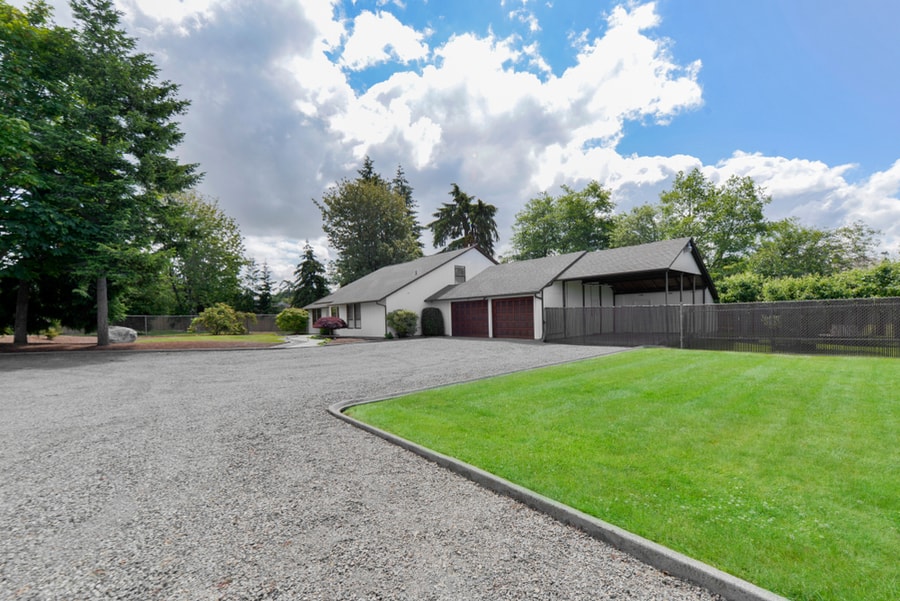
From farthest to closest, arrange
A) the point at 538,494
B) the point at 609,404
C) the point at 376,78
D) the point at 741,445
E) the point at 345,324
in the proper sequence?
1. the point at 345,324
2. the point at 376,78
3. the point at 609,404
4. the point at 741,445
5. the point at 538,494

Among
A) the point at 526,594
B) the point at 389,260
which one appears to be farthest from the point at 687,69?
the point at 389,260

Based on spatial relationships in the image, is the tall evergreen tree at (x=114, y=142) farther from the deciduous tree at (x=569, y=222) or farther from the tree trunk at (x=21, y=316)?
the deciduous tree at (x=569, y=222)

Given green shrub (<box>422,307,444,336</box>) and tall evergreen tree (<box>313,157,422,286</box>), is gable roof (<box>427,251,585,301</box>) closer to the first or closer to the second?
green shrub (<box>422,307,444,336</box>)

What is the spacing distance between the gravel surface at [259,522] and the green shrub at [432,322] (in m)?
17.5

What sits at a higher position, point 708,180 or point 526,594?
point 708,180

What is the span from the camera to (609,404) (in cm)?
581

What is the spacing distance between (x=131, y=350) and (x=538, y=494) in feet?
59.4

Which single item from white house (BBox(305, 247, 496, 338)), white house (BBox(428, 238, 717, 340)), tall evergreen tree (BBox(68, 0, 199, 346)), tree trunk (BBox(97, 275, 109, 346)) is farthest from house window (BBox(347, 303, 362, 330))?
tree trunk (BBox(97, 275, 109, 346))

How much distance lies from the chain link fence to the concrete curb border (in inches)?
520

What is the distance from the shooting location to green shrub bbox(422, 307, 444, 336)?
23.6m

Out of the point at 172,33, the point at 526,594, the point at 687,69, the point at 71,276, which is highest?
the point at 172,33

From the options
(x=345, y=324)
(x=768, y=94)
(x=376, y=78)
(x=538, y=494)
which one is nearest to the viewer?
(x=538, y=494)

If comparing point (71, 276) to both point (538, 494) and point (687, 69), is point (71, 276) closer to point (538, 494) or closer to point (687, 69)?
point (538, 494)

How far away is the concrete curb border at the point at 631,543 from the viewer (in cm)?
207
